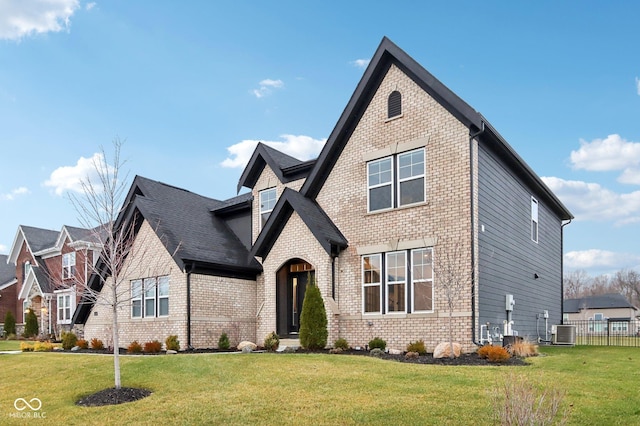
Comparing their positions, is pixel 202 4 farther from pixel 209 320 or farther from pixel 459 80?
pixel 209 320

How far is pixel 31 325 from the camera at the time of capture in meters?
34.5

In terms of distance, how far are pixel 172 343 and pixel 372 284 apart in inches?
282

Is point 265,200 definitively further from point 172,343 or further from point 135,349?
point 135,349

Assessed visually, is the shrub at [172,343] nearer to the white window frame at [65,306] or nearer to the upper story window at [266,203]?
the upper story window at [266,203]

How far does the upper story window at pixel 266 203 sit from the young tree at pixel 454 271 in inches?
324

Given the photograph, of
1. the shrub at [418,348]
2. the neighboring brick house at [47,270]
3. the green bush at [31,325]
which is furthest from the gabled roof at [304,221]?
the green bush at [31,325]

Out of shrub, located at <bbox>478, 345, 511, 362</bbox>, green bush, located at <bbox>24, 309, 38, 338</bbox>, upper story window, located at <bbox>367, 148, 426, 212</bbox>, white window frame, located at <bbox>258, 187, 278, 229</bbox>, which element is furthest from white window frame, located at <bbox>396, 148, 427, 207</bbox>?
green bush, located at <bbox>24, 309, 38, 338</bbox>

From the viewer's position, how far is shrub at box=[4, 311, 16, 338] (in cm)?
3716

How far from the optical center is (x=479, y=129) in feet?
46.2

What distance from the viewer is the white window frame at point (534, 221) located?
1981 cm

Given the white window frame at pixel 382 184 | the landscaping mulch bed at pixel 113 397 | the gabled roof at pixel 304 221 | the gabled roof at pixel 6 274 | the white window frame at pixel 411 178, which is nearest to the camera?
the landscaping mulch bed at pixel 113 397

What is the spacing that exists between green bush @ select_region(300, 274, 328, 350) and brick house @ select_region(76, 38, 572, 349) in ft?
2.64

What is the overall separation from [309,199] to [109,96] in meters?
8.11

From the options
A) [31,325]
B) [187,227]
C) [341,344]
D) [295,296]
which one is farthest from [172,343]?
[31,325]
